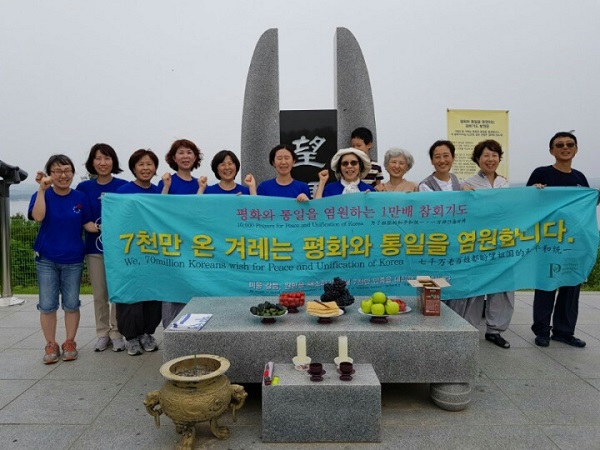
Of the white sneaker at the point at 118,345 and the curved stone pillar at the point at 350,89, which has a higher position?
the curved stone pillar at the point at 350,89

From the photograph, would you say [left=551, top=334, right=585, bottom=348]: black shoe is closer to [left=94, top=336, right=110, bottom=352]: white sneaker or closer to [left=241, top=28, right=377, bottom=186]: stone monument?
[left=241, top=28, right=377, bottom=186]: stone monument

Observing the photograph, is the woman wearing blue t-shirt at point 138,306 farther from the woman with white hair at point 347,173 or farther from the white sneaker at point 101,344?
the woman with white hair at point 347,173

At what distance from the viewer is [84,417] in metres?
3.08

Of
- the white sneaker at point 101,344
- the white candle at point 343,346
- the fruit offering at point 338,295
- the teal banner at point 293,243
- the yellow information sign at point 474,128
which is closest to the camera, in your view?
the white candle at point 343,346

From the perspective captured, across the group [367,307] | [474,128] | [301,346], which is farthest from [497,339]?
[474,128]

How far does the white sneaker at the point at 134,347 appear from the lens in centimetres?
431

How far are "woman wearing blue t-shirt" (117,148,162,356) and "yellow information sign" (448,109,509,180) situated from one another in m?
4.80

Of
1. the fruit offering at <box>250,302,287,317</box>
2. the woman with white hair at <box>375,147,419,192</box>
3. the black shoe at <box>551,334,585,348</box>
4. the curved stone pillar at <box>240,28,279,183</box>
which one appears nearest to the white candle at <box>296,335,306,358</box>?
the fruit offering at <box>250,302,287,317</box>

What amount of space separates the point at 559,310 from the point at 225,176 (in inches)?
143

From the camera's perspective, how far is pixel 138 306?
14.0ft

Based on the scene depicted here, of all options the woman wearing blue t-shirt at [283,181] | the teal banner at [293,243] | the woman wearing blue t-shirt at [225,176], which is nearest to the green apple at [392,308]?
the teal banner at [293,243]

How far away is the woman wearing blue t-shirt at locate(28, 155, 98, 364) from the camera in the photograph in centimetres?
400

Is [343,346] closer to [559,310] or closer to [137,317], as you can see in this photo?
[137,317]

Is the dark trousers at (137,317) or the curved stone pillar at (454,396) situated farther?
the dark trousers at (137,317)
